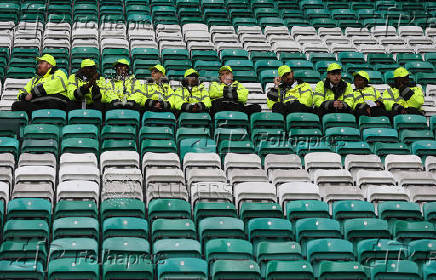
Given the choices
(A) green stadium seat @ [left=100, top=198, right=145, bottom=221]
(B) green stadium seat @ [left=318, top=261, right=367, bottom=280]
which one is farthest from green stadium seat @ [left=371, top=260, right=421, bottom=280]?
(A) green stadium seat @ [left=100, top=198, right=145, bottom=221]

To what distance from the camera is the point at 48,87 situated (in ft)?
40.2

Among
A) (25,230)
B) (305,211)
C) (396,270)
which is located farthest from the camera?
(305,211)

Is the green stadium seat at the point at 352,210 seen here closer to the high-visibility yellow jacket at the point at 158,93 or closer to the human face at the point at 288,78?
the human face at the point at 288,78

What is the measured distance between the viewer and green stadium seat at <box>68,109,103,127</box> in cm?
1174

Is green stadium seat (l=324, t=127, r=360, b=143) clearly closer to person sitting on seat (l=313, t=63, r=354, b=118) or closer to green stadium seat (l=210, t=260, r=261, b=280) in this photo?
person sitting on seat (l=313, t=63, r=354, b=118)

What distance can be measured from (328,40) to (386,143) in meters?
5.39

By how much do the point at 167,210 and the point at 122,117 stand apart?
2675 millimetres

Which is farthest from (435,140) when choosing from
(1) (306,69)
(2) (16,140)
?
(2) (16,140)

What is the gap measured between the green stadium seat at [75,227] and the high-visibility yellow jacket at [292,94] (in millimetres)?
4833

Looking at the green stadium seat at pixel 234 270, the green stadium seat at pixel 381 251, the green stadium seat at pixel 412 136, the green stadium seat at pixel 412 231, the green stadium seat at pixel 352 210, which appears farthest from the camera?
the green stadium seat at pixel 412 136

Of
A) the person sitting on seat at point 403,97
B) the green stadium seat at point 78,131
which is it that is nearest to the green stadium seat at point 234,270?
the green stadium seat at point 78,131

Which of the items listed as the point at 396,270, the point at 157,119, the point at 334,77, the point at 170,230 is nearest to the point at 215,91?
the point at 157,119

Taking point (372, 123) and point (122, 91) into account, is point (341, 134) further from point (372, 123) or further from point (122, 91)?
point (122, 91)

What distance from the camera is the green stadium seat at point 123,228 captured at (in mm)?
8977
